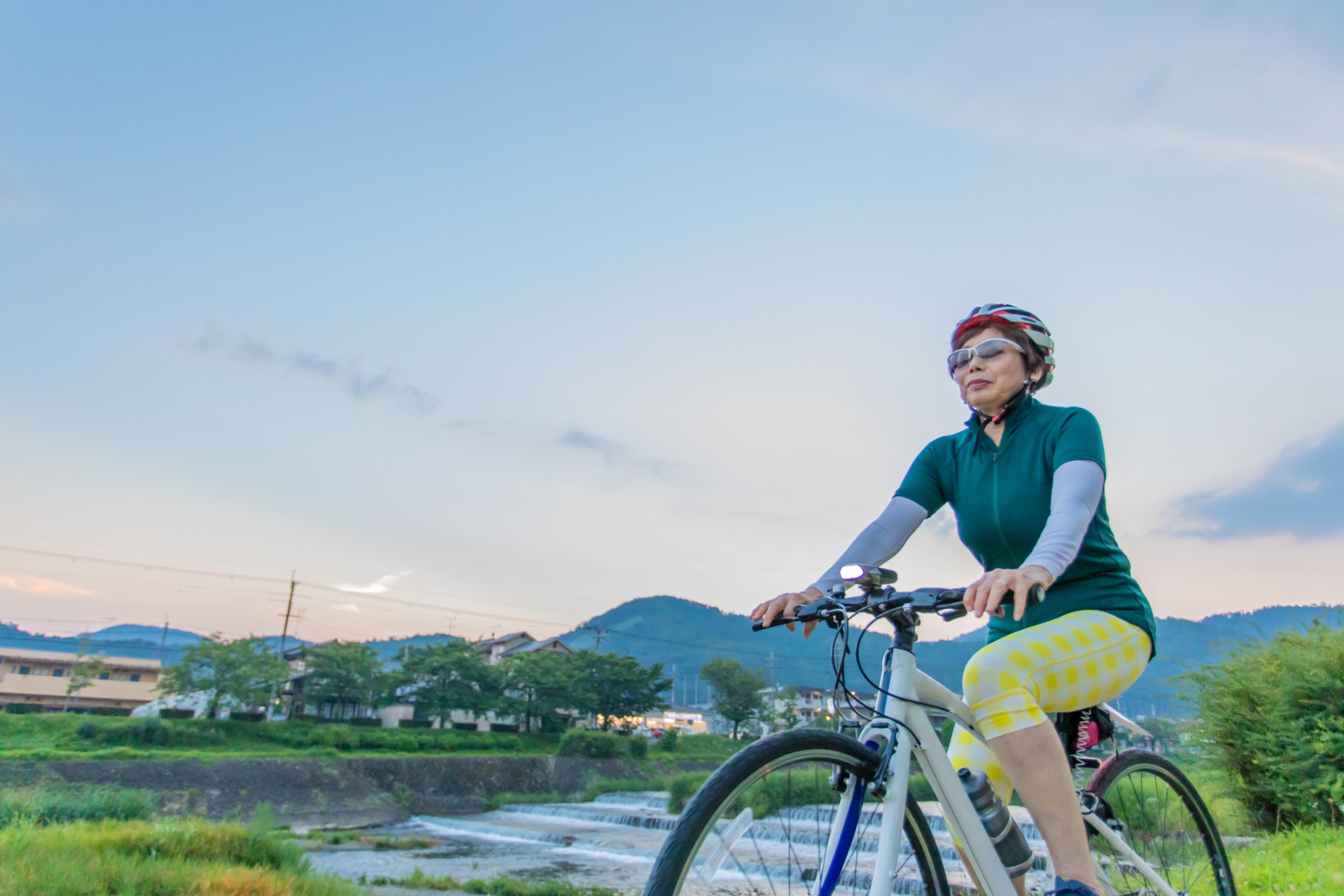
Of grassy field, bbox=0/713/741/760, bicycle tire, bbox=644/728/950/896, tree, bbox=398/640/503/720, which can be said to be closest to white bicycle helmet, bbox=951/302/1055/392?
bicycle tire, bbox=644/728/950/896

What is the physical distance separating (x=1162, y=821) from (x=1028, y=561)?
1915mm

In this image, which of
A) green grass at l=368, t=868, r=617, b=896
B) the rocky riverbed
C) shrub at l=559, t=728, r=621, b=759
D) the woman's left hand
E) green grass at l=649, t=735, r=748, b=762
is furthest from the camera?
green grass at l=649, t=735, r=748, b=762

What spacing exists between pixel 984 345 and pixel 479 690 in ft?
148

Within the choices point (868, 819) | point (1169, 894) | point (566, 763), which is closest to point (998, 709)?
point (868, 819)

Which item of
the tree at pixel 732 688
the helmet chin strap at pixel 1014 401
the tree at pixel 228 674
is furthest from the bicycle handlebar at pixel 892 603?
the tree at pixel 732 688

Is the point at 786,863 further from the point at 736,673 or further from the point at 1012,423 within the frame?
the point at 736,673

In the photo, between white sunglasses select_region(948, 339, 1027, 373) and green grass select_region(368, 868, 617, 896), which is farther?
green grass select_region(368, 868, 617, 896)

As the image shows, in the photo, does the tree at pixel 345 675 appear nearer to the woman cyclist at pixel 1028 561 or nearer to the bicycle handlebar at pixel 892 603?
the woman cyclist at pixel 1028 561

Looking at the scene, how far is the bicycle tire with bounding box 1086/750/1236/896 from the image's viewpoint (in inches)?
105

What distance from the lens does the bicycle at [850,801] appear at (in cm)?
147

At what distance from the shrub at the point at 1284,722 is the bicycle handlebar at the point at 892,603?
6419 mm

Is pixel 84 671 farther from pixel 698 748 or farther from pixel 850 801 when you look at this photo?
pixel 850 801

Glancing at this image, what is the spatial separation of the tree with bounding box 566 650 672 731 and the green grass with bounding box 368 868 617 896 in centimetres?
3624

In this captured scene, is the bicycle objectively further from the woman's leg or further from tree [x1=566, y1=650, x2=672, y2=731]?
tree [x1=566, y1=650, x2=672, y2=731]
